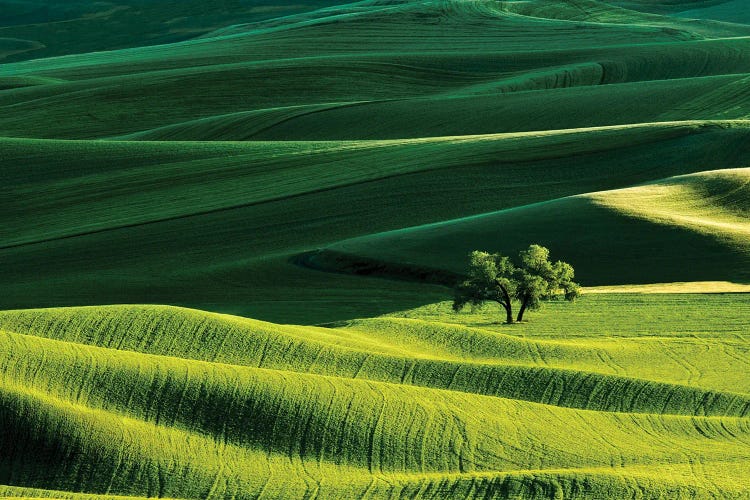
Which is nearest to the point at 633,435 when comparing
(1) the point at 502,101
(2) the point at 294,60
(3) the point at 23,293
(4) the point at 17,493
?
(4) the point at 17,493

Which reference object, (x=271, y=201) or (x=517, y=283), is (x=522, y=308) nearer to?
(x=517, y=283)

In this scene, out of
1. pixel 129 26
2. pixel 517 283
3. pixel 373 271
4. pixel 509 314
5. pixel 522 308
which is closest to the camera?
pixel 509 314

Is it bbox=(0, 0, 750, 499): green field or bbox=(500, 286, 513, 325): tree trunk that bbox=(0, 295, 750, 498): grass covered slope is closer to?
bbox=(0, 0, 750, 499): green field

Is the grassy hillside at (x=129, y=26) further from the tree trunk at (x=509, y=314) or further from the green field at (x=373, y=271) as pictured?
the tree trunk at (x=509, y=314)

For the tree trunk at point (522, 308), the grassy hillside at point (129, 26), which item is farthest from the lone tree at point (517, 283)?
the grassy hillside at point (129, 26)

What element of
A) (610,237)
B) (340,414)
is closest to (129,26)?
(610,237)

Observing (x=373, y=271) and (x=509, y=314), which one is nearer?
(x=509, y=314)

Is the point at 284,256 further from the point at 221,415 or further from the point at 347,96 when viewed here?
the point at 347,96
